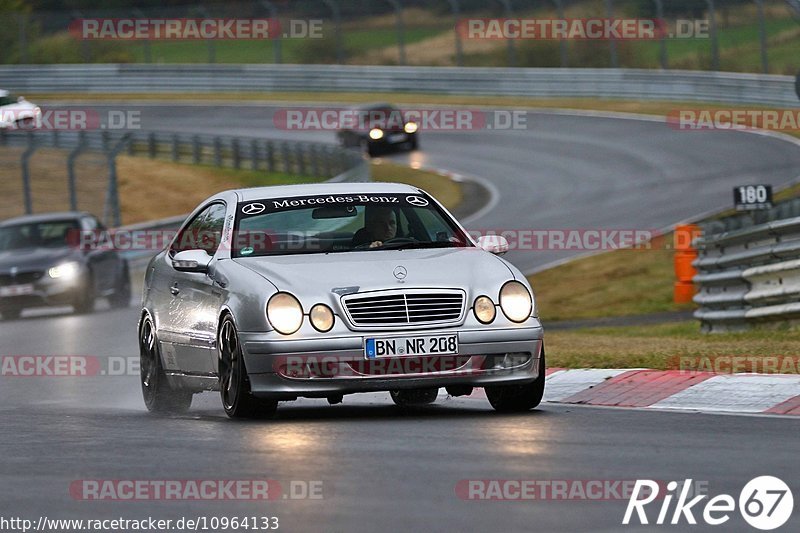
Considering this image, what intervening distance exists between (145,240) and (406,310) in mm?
20118

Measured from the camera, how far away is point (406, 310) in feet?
30.9

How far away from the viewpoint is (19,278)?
74.0 ft

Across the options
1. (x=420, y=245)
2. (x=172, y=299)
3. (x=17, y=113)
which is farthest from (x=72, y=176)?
(x=17, y=113)

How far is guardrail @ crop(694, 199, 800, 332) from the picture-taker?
585 inches

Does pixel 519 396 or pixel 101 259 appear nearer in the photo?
pixel 519 396

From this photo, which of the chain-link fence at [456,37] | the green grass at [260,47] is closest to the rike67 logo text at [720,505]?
the chain-link fence at [456,37]

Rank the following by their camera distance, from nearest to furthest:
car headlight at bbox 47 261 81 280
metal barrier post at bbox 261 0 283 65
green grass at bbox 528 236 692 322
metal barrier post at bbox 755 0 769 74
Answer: green grass at bbox 528 236 692 322
car headlight at bbox 47 261 81 280
metal barrier post at bbox 755 0 769 74
metal barrier post at bbox 261 0 283 65

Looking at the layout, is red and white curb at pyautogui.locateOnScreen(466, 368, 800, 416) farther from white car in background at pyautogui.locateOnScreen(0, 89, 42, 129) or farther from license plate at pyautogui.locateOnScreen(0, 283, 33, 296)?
white car in background at pyautogui.locateOnScreen(0, 89, 42, 129)

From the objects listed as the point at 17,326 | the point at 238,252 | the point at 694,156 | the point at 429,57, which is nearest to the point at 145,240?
the point at 17,326

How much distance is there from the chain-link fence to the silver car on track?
3508 centimetres

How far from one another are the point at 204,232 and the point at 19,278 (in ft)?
39.3

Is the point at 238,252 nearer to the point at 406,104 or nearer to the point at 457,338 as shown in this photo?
the point at 457,338

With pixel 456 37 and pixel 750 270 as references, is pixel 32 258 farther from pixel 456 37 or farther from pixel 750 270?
pixel 456 37

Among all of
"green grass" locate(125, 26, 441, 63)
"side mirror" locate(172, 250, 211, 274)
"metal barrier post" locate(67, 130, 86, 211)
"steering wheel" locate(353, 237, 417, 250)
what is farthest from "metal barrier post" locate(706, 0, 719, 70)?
"side mirror" locate(172, 250, 211, 274)
